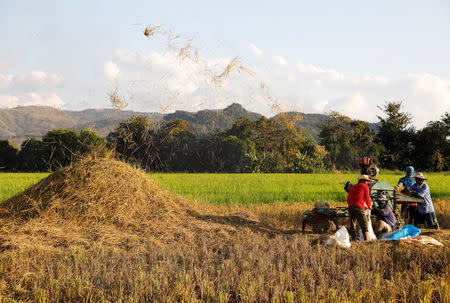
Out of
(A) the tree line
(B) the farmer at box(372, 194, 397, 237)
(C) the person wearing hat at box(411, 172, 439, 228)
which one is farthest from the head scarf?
(A) the tree line

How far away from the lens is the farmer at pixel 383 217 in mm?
6609

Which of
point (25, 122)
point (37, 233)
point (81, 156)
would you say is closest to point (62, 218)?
point (37, 233)

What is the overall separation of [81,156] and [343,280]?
22.3ft

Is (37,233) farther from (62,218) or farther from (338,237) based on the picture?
(338,237)

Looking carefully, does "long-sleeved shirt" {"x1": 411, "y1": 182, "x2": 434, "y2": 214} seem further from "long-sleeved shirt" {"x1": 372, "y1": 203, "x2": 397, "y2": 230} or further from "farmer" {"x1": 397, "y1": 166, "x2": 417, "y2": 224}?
"long-sleeved shirt" {"x1": 372, "y1": 203, "x2": 397, "y2": 230}

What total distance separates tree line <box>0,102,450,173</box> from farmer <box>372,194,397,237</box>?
74.7ft

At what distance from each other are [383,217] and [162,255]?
427 cm

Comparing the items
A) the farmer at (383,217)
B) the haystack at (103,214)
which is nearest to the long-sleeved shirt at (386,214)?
the farmer at (383,217)

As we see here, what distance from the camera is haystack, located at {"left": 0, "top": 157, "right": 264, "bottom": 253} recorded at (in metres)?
6.16

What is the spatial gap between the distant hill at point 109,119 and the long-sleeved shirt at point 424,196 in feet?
13.4

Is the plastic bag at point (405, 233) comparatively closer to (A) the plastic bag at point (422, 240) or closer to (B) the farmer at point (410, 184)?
(A) the plastic bag at point (422, 240)

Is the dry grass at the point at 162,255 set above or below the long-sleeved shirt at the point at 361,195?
below

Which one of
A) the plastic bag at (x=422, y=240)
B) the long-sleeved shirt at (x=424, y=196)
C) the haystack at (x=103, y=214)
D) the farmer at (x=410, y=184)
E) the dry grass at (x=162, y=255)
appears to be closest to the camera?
the dry grass at (x=162, y=255)

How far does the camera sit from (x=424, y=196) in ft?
25.0
